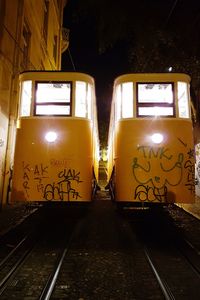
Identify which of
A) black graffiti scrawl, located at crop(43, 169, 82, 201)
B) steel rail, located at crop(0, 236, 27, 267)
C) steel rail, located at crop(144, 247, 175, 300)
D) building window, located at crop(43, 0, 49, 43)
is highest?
building window, located at crop(43, 0, 49, 43)

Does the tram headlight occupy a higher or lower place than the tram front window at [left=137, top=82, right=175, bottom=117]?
lower

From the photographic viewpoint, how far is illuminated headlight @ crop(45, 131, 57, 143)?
7.72m

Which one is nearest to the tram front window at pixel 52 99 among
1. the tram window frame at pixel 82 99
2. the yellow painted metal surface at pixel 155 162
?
the tram window frame at pixel 82 99

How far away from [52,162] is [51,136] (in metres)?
0.63

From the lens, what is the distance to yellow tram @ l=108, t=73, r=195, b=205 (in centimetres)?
736

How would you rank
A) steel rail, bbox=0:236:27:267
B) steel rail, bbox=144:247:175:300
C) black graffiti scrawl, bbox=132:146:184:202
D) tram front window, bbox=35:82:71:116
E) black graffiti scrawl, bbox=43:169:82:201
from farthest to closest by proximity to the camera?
1. tram front window, bbox=35:82:71:116
2. black graffiti scrawl, bbox=43:169:82:201
3. black graffiti scrawl, bbox=132:146:184:202
4. steel rail, bbox=0:236:27:267
5. steel rail, bbox=144:247:175:300

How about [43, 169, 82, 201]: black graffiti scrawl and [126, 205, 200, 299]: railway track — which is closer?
[126, 205, 200, 299]: railway track

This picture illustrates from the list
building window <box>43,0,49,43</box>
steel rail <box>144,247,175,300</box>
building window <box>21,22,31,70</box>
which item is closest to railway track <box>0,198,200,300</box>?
steel rail <box>144,247,175,300</box>

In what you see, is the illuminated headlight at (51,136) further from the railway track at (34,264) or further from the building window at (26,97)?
the railway track at (34,264)

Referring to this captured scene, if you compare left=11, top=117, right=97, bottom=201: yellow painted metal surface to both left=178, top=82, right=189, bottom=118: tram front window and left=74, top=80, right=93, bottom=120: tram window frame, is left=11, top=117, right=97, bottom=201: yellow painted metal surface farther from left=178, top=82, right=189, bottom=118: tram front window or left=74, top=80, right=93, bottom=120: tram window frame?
left=178, top=82, right=189, bottom=118: tram front window

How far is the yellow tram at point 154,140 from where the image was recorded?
7363 millimetres

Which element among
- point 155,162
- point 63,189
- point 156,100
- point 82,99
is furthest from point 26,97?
point 155,162

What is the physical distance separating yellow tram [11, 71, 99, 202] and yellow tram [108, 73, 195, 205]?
2.87ft

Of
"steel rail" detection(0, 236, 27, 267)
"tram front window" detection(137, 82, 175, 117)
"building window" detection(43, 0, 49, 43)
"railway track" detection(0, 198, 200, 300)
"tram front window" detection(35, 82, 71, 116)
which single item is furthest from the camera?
"building window" detection(43, 0, 49, 43)
